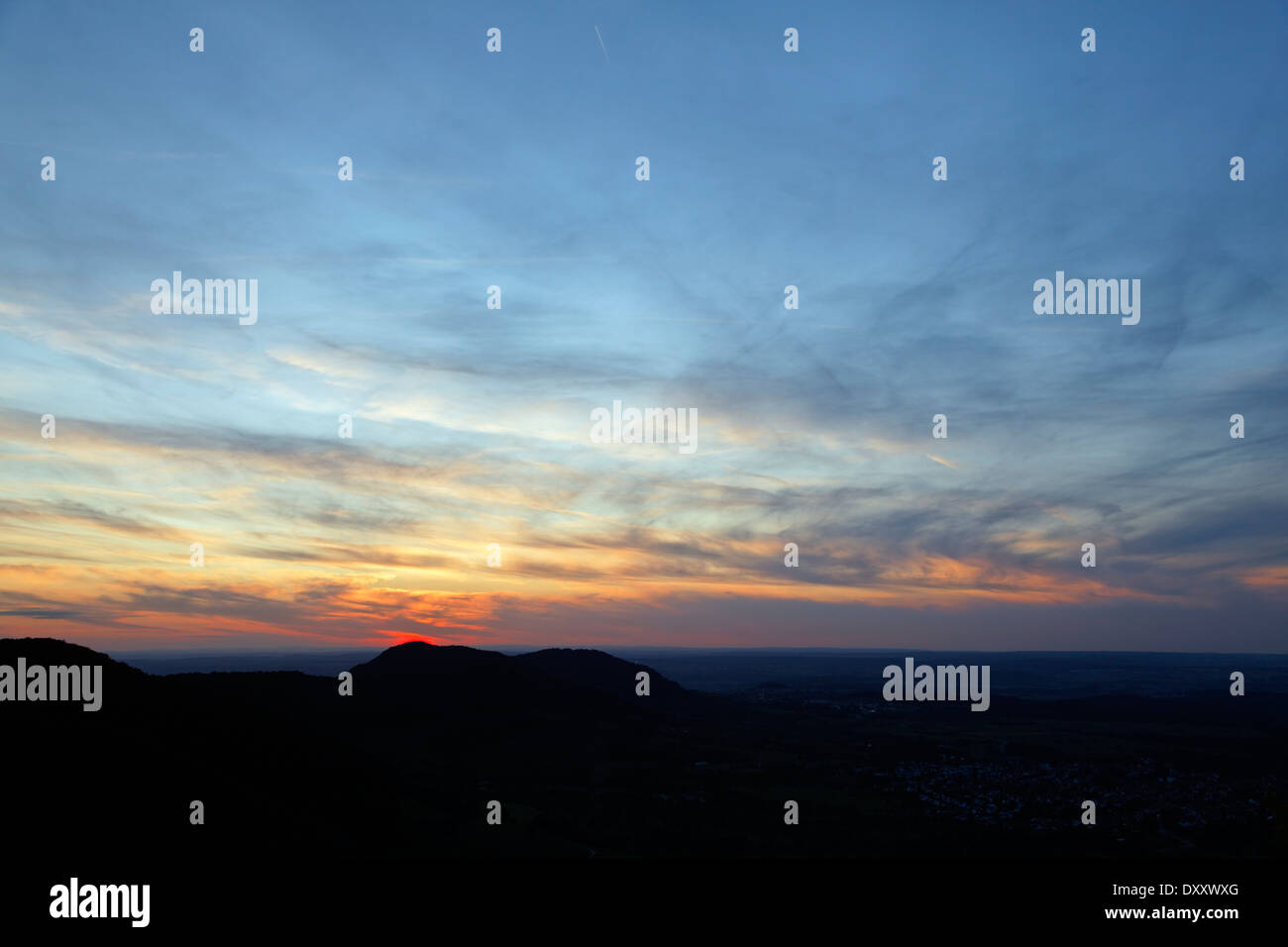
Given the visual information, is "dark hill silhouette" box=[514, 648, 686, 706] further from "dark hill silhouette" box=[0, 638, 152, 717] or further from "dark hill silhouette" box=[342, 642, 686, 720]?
"dark hill silhouette" box=[0, 638, 152, 717]

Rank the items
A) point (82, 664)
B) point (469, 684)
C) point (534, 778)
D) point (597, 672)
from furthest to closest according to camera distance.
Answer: point (597, 672) < point (469, 684) < point (534, 778) < point (82, 664)

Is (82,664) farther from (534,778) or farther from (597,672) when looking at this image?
(597,672)

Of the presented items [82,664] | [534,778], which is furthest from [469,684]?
[82,664]

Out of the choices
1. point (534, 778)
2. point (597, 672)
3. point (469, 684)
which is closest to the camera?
point (534, 778)

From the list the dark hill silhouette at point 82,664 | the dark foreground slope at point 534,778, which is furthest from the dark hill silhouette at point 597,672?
the dark hill silhouette at point 82,664

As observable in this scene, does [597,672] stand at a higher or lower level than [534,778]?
lower

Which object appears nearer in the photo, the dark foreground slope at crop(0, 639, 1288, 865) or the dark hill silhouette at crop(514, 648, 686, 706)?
the dark foreground slope at crop(0, 639, 1288, 865)

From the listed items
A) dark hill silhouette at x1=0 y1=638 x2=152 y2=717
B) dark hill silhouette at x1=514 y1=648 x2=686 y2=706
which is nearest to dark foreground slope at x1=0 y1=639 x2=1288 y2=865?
dark hill silhouette at x1=0 y1=638 x2=152 y2=717

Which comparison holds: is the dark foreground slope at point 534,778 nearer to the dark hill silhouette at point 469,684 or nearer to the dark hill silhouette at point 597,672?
the dark hill silhouette at point 469,684
